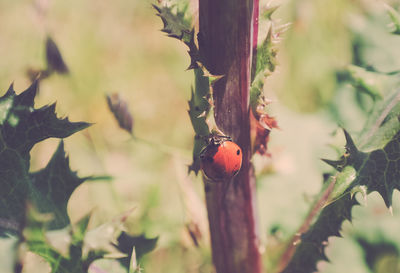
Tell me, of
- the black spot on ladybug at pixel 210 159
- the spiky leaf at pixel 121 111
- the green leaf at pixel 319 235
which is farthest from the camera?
the spiky leaf at pixel 121 111

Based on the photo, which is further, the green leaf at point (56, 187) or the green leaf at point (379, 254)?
the green leaf at point (379, 254)

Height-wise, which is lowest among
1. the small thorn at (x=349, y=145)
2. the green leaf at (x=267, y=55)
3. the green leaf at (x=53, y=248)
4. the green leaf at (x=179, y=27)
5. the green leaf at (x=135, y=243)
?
the green leaf at (x=135, y=243)

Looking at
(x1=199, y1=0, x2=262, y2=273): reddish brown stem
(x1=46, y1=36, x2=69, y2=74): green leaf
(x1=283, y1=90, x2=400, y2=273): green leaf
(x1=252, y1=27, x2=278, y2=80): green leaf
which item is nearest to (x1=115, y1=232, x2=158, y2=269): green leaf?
(x1=199, y1=0, x2=262, y2=273): reddish brown stem

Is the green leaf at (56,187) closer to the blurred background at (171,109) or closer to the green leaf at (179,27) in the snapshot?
the blurred background at (171,109)

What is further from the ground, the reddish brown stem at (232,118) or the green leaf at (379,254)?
the reddish brown stem at (232,118)

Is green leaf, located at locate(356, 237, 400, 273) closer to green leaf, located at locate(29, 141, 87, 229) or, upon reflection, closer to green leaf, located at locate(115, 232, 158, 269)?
green leaf, located at locate(115, 232, 158, 269)

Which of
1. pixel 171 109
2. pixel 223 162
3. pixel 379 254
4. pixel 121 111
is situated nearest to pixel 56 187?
pixel 121 111

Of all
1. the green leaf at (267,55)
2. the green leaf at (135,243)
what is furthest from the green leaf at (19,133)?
the green leaf at (267,55)
